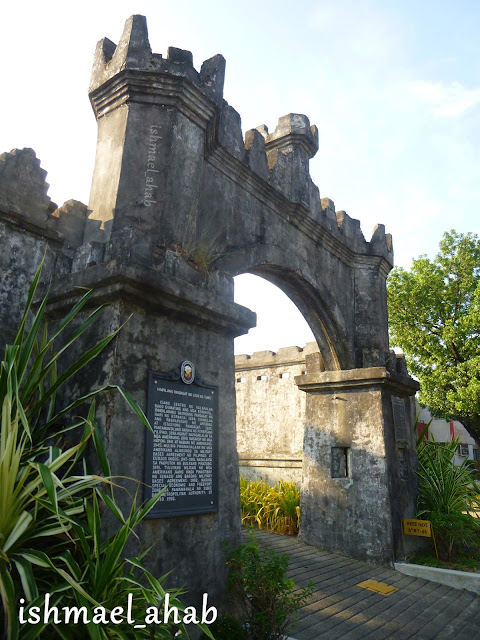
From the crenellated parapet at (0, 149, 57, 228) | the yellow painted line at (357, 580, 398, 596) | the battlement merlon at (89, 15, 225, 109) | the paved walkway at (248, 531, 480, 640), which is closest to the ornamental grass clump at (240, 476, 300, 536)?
the paved walkway at (248, 531, 480, 640)

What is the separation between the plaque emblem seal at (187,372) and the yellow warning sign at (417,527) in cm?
463

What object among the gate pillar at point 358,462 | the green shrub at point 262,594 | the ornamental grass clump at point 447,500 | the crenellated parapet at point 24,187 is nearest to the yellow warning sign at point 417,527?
the gate pillar at point 358,462

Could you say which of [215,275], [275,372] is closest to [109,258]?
[215,275]

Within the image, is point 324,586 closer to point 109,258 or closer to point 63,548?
point 63,548

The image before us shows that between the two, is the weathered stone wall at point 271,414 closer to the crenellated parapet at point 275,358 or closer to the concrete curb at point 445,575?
the crenellated parapet at point 275,358

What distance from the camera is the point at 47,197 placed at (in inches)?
193

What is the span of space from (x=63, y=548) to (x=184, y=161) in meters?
3.61

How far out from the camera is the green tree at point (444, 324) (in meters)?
15.1

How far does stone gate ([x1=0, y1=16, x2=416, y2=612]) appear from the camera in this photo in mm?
3848

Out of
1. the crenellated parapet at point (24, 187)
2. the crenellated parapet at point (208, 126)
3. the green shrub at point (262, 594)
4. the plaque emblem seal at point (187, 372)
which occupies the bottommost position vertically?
the green shrub at point (262, 594)

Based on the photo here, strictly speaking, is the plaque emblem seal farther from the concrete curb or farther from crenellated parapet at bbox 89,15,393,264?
the concrete curb

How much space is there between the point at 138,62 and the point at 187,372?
304 cm

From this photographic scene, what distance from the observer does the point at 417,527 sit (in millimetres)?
6977

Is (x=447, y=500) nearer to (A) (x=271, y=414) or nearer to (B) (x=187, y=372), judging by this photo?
(A) (x=271, y=414)
